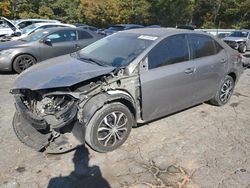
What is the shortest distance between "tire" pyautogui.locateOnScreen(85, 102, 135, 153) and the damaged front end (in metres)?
0.23

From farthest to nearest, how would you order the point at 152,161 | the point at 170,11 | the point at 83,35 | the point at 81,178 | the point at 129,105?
the point at 170,11 < the point at 83,35 < the point at 129,105 < the point at 152,161 < the point at 81,178

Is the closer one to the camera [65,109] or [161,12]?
[65,109]

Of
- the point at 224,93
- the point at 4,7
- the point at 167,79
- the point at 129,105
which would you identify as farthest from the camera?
the point at 4,7

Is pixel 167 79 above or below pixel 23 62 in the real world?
above

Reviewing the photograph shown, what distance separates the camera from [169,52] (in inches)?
179

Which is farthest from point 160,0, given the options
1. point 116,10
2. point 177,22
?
point 116,10

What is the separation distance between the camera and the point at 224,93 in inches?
229

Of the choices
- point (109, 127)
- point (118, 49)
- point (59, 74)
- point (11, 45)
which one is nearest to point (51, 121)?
point (59, 74)

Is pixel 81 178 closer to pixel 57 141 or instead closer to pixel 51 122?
pixel 57 141

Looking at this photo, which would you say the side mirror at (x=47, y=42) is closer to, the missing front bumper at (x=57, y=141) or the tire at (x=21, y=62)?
the tire at (x=21, y=62)

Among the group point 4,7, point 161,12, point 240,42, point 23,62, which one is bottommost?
point 161,12

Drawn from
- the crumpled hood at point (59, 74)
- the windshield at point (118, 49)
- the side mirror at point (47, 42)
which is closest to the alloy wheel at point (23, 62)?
the side mirror at point (47, 42)

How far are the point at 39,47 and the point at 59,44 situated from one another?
0.62 m

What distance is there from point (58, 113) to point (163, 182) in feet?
5.03
